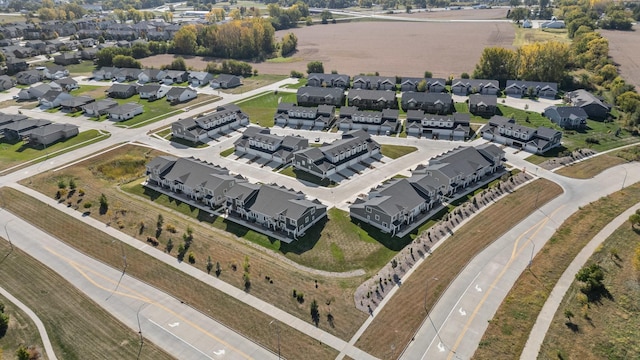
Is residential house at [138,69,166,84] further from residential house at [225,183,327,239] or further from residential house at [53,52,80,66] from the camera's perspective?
residential house at [225,183,327,239]

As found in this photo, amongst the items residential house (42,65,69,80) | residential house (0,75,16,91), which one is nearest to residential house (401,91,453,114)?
residential house (42,65,69,80)

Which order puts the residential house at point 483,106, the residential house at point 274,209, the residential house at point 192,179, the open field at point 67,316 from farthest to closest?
the residential house at point 483,106 < the residential house at point 192,179 < the residential house at point 274,209 < the open field at point 67,316

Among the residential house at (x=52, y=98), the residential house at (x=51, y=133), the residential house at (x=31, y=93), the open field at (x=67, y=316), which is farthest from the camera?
the residential house at (x=31, y=93)

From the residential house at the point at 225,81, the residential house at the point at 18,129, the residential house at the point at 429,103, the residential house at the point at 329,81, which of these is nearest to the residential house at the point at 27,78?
the residential house at the point at 18,129

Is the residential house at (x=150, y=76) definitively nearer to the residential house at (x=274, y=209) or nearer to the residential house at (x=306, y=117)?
the residential house at (x=306, y=117)

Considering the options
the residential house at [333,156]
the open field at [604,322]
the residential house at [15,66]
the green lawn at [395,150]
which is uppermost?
the residential house at [15,66]

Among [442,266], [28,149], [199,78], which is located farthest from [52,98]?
[442,266]
